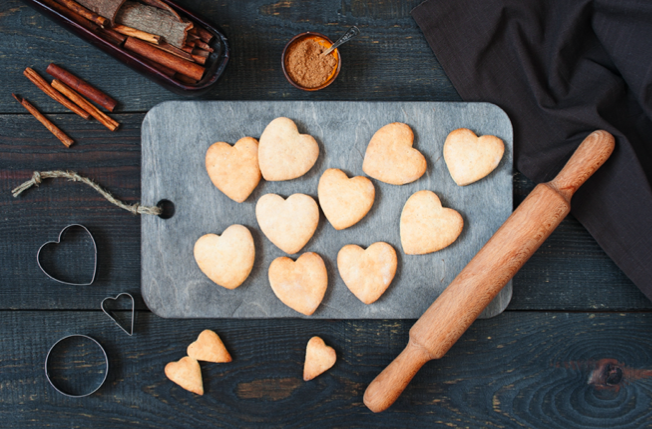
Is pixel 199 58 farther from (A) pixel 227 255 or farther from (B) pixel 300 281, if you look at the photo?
(B) pixel 300 281

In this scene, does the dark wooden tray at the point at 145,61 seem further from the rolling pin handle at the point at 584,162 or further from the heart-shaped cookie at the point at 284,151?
the rolling pin handle at the point at 584,162

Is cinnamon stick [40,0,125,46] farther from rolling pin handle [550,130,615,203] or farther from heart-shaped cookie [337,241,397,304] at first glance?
rolling pin handle [550,130,615,203]

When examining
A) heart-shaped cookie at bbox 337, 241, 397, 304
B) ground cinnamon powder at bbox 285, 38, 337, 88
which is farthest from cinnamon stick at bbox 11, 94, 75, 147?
heart-shaped cookie at bbox 337, 241, 397, 304

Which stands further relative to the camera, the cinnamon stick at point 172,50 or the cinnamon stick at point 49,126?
the cinnamon stick at point 49,126

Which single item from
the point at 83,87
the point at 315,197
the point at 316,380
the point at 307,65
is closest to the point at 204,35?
the point at 307,65

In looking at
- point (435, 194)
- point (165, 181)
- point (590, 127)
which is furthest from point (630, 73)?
point (165, 181)

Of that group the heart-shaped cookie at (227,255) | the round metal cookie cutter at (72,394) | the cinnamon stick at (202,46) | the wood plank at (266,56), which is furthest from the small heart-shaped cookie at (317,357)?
the cinnamon stick at (202,46)
